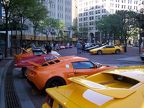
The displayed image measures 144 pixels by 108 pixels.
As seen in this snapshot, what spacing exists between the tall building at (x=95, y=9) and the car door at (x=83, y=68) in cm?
13237

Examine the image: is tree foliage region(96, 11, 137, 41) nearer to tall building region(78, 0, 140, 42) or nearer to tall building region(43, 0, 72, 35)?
tall building region(43, 0, 72, 35)

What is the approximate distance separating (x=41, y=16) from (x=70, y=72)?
33.7 metres

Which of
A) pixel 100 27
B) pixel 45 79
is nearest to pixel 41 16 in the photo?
pixel 45 79

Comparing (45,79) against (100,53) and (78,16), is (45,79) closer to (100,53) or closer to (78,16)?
(100,53)

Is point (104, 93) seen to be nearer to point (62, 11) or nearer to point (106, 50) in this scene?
point (106, 50)

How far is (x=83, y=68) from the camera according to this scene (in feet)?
37.0

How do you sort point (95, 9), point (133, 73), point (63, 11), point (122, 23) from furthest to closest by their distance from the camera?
1. point (95, 9)
2. point (63, 11)
3. point (122, 23)
4. point (133, 73)

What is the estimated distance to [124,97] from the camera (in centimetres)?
350

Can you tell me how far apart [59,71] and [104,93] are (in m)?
7.27

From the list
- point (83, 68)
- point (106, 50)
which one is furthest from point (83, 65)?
point (106, 50)

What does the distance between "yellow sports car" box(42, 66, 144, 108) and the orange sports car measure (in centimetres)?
576

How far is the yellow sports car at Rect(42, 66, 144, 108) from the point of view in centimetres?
349

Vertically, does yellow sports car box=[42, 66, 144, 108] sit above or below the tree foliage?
below

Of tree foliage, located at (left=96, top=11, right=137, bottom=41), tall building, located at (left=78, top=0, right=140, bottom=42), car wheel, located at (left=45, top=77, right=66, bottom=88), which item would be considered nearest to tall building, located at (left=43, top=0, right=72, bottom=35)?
tall building, located at (left=78, top=0, right=140, bottom=42)
